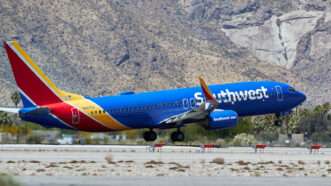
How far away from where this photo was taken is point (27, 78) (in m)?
74.9

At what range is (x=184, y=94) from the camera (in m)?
79.4

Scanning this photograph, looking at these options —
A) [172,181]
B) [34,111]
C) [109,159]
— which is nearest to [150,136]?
[34,111]

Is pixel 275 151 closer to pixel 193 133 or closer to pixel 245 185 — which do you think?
pixel 193 133

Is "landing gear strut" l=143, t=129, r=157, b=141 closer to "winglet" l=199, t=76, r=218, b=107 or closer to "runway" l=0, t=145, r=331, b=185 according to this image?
"winglet" l=199, t=76, r=218, b=107

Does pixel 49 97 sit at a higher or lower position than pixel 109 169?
higher

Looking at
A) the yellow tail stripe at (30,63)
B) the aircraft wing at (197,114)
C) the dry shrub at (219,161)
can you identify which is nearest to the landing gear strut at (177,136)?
the aircraft wing at (197,114)

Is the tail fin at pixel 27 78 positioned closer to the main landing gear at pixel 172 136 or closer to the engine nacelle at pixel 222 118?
the main landing gear at pixel 172 136

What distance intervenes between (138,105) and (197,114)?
12.4 ft

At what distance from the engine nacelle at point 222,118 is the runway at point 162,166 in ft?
11.4

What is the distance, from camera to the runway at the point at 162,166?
5059 centimetres

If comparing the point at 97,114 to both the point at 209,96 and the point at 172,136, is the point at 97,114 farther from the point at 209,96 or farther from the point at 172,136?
the point at 209,96

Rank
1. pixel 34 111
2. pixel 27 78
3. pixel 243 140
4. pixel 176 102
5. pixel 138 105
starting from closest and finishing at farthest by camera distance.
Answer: pixel 34 111 < pixel 27 78 < pixel 138 105 < pixel 176 102 < pixel 243 140

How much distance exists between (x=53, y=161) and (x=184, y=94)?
2041 cm

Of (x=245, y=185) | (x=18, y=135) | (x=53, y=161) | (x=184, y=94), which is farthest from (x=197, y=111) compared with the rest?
(x=245, y=185)
